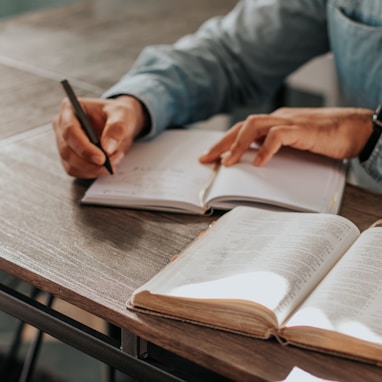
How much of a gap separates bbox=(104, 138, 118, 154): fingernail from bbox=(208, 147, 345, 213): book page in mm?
168

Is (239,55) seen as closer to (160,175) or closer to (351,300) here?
(160,175)

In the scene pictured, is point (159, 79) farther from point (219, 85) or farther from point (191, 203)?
point (191, 203)

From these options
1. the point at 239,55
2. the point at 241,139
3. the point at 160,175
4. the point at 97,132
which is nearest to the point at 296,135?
the point at 241,139

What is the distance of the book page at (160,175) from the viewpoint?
1.07 meters

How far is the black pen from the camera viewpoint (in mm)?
1132

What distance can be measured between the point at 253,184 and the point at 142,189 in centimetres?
16

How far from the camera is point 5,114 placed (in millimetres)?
1415

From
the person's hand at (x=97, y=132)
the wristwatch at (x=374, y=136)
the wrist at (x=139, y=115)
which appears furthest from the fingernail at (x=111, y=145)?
the wristwatch at (x=374, y=136)

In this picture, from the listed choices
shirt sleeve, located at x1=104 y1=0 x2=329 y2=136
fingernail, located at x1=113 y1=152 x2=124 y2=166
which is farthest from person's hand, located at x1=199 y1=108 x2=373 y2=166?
shirt sleeve, located at x1=104 y1=0 x2=329 y2=136

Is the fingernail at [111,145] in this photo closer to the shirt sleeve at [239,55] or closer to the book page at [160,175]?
the book page at [160,175]

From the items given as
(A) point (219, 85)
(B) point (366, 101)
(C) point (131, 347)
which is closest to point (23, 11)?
(A) point (219, 85)

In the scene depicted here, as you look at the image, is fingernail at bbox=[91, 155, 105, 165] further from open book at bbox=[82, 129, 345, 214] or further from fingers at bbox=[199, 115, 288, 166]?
fingers at bbox=[199, 115, 288, 166]

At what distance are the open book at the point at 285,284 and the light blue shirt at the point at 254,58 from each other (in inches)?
16.8

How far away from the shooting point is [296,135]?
3.73 ft
